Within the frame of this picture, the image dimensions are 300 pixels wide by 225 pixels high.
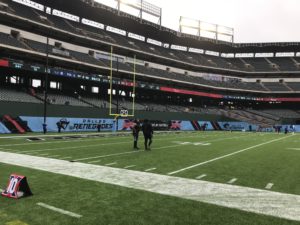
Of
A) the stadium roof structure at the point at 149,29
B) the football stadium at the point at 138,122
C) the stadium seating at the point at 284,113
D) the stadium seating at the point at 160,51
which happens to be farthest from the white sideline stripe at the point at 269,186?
the stadium seating at the point at 284,113

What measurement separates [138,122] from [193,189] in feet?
32.7

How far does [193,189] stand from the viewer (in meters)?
7.54

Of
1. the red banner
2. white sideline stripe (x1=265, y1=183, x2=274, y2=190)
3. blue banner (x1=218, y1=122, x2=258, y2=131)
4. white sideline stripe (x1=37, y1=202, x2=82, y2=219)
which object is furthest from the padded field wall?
white sideline stripe (x1=265, y1=183, x2=274, y2=190)

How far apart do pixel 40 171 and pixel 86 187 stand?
8.83 feet

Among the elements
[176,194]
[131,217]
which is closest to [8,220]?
[131,217]

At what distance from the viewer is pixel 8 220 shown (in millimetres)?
4984

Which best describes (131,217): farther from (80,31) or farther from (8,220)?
(80,31)

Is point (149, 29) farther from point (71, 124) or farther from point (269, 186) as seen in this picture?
point (269, 186)

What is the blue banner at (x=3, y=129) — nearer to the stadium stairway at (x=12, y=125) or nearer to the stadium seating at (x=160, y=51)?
the stadium stairway at (x=12, y=125)

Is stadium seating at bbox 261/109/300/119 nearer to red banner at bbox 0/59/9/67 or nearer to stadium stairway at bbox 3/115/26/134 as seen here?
stadium stairway at bbox 3/115/26/134

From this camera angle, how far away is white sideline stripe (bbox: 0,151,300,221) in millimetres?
6043

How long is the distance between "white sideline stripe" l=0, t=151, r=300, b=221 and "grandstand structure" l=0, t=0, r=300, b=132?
21.0 m

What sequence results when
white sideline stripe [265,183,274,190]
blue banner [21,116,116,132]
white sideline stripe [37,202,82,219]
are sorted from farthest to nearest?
blue banner [21,116,116,132]
white sideline stripe [265,183,274,190]
white sideline stripe [37,202,82,219]

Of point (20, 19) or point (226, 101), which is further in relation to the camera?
point (226, 101)
